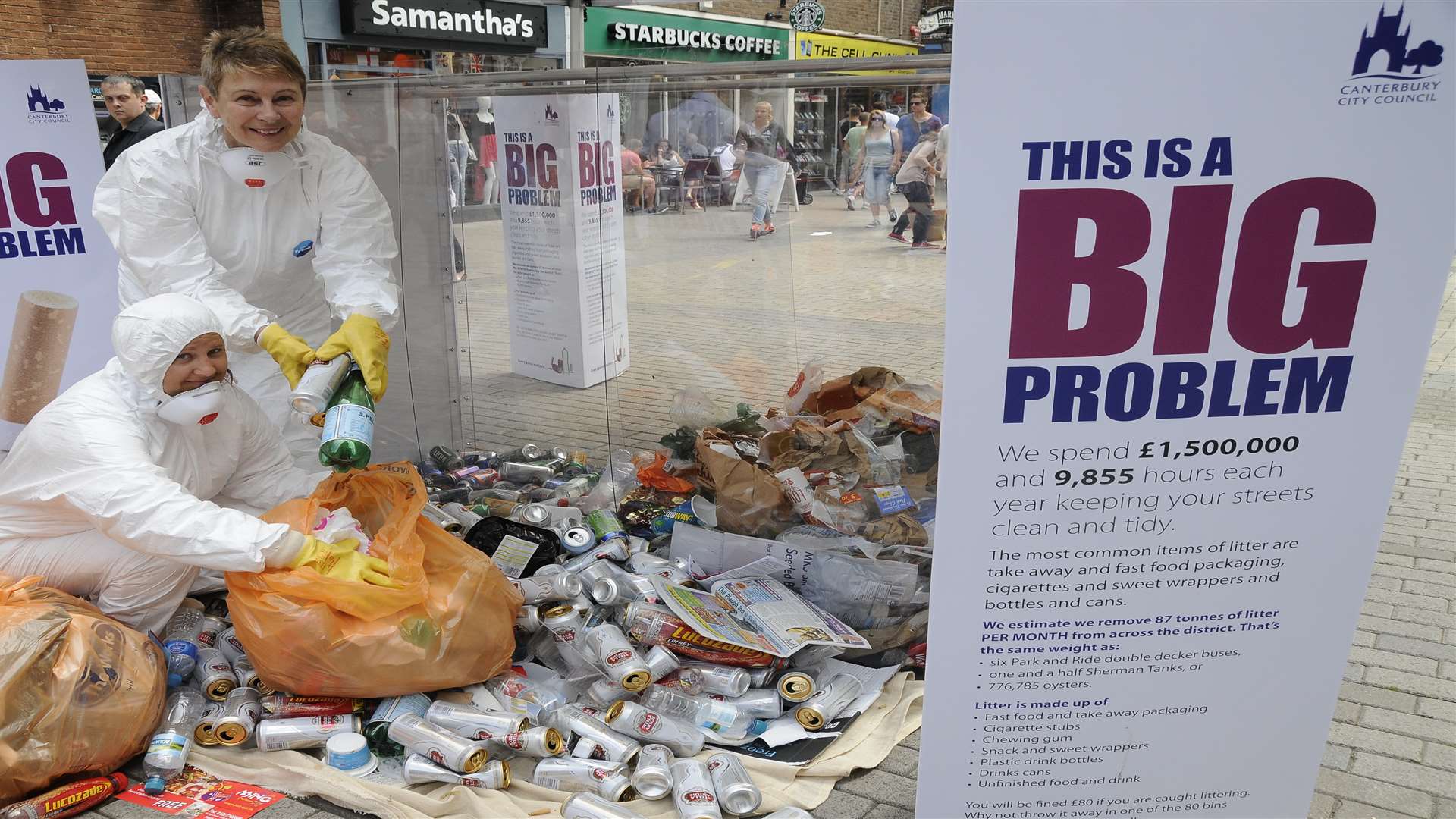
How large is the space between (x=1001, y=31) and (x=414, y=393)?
3931mm

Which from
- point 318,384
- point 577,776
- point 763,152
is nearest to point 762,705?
point 577,776

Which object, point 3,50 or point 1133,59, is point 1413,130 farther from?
point 3,50

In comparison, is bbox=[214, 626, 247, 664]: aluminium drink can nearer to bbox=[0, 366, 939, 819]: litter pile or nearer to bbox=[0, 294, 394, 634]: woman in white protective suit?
bbox=[0, 366, 939, 819]: litter pile

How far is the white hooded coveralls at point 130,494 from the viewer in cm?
Answer: 265

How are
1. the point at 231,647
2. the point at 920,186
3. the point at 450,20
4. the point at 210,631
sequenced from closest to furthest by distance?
the point at 231,647 < the point at 210,631 < the point at 920,186 < the point at 450,20

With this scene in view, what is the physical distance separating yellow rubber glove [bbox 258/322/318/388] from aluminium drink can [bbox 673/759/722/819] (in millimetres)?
1648

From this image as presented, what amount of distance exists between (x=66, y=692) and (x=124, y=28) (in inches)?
465

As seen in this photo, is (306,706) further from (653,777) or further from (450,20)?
(450,20)

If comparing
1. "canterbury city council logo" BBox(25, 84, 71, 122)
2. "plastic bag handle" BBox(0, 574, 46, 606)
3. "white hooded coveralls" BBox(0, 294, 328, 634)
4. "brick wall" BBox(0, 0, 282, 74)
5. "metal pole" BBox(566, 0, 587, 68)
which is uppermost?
"brick wall" BBox(0, 0, 282, 74)

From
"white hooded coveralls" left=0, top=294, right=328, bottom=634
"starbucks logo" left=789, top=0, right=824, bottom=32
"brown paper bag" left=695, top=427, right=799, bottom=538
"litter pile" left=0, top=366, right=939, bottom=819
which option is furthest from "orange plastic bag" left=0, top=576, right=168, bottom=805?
"starbucks logo" left=789, top=0, right=824, bottom=32

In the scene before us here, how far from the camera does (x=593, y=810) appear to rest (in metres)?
2.33

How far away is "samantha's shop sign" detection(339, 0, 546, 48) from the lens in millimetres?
11375

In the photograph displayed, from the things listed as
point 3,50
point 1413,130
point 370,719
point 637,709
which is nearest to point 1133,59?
point 1413,130

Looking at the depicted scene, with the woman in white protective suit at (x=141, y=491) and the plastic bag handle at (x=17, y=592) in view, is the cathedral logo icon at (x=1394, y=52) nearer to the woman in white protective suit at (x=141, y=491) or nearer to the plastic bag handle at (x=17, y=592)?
the woman in white protective suit at (x=141, y=491)
